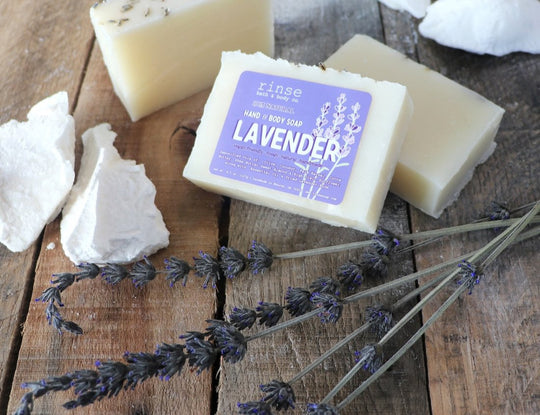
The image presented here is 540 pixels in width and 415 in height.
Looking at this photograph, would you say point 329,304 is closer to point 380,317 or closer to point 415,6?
point 380,317

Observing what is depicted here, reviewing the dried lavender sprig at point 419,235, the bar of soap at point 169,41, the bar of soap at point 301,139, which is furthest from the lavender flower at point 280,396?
the bar of soap at point 169,41

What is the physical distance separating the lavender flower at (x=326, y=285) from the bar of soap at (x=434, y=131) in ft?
0.90

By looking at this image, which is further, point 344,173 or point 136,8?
point 136,8

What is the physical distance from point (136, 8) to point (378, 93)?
520 mm

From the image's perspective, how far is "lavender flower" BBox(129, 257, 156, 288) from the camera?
112cm

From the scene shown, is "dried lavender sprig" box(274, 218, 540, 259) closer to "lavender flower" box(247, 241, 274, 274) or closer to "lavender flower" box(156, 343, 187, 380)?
"lavender flower" box(247, 241, 274, 274)

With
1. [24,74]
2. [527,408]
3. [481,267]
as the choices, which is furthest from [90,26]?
[527,408]

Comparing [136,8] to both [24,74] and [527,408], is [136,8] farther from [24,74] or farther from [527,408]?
[527,408]

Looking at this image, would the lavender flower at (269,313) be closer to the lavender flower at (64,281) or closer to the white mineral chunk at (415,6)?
the lavender flower at (64,281)

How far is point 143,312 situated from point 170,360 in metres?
0.23

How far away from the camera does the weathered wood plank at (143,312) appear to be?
3.52 ft

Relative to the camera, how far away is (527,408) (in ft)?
3.45

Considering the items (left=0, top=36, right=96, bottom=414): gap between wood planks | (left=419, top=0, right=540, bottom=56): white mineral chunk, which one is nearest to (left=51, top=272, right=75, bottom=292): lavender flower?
(left=0, top=36, right=96, bottom=414): gap between wood planks

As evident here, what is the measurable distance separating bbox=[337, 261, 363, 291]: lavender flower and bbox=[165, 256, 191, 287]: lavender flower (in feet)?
0.89
